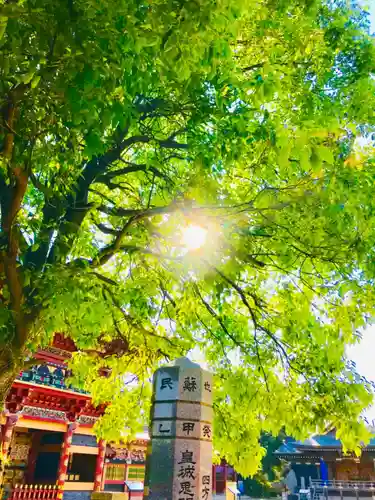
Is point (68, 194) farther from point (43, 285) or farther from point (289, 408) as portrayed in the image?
point (289, 408)

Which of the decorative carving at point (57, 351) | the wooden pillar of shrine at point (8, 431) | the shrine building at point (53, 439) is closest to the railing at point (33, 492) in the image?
the shrine building at point (53, 439)

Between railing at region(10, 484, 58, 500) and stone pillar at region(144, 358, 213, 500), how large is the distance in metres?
11.8

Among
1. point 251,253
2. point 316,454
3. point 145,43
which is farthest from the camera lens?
point 316,454

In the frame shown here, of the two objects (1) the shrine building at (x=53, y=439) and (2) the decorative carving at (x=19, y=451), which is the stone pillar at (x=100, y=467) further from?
(2) the decorative carving at (x=19, y=451)

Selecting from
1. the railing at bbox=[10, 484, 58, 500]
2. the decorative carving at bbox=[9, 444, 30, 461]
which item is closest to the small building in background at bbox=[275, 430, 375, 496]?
the decorative carving at bbox=[9, 444, 30, 461]

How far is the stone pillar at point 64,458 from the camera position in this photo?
16391mm

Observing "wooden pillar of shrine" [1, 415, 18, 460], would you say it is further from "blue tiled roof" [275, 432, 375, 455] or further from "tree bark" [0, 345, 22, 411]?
"blue tiled roof" [275, 432, 375, 455]

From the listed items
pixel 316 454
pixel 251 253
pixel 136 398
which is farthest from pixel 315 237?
pixel 316 454

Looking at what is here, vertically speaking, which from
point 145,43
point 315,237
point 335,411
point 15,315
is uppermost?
point 145,43

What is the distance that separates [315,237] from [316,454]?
91.5 feet

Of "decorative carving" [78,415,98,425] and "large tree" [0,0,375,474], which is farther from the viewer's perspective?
"decorative carving" [78,415,98,425]

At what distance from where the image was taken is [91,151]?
3.82 metres

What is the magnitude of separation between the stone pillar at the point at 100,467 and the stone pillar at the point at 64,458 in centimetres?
165

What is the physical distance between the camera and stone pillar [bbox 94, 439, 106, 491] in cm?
1833
